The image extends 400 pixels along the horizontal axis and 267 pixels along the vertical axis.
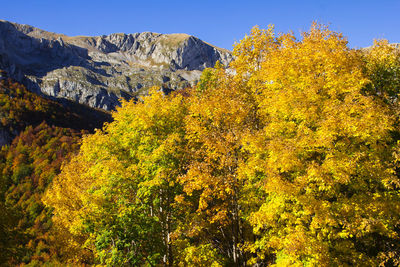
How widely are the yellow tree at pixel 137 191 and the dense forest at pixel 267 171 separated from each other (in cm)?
10

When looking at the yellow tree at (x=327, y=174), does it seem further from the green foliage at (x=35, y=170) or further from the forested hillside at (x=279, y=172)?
the green foliage at (x=35, y=170)

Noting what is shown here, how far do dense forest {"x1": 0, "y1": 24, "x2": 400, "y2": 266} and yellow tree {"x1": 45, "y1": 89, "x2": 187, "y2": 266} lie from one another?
0.10 m

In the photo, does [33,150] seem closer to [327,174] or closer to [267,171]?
[267,171]

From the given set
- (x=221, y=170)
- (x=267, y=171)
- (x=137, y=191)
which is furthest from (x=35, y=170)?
(x=267, y=171)

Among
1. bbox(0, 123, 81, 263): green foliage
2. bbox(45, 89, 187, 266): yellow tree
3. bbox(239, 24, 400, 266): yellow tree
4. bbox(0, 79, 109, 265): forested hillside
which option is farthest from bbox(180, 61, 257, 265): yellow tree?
bbox(0, 123, 81, 263): green foliage

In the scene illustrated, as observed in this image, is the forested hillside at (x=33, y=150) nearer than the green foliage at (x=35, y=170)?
No

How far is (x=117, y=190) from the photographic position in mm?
15430

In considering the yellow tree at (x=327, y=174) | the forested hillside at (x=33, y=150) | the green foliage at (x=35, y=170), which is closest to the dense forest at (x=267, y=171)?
the yellow tree at (x=327, y=174)

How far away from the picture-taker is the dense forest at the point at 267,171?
12.0m

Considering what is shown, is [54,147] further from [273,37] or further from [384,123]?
[384,123]

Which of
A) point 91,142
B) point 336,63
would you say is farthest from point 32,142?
point 336,63

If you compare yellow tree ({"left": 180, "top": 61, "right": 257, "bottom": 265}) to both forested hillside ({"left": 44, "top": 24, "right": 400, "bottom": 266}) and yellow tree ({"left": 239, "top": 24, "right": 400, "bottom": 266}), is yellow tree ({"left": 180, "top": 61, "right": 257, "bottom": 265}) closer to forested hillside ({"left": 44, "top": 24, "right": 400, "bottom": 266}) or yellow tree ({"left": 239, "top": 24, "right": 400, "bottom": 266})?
forested hillside ({"left": 44, "top": 24, "right": 400, "bottom": 266})

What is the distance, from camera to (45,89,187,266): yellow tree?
14.2 m

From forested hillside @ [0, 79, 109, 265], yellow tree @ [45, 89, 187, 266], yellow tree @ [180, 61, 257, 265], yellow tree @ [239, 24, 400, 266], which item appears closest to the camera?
yellow tree @ [239, 24, 400, 266]
